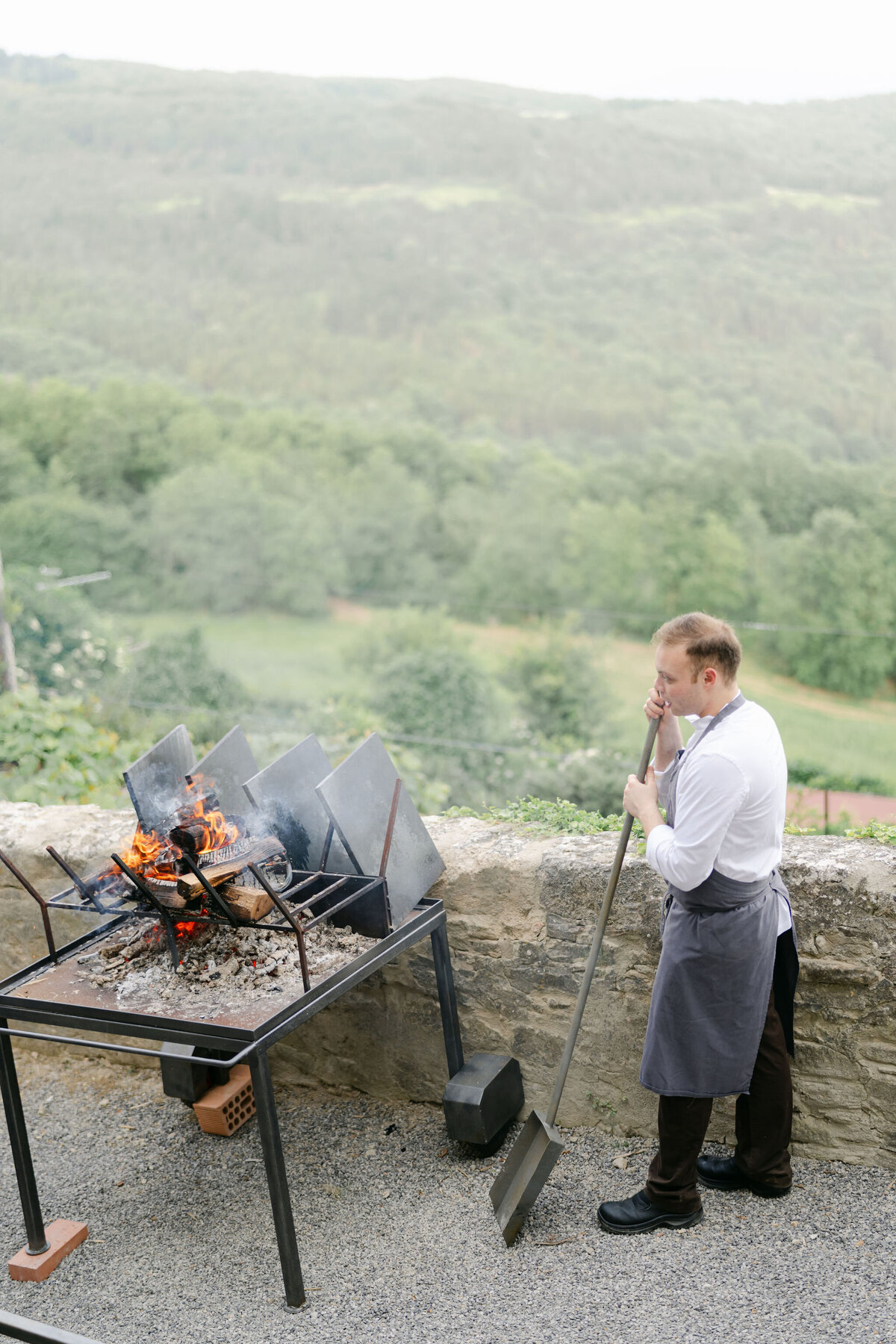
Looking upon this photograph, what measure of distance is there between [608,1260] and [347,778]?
1400mm

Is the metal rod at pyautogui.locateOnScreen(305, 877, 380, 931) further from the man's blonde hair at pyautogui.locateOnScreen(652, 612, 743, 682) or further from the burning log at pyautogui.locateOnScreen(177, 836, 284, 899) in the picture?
the man's blonde hair at pyautogui.locateOnScreen(652, 612, 743, 682)

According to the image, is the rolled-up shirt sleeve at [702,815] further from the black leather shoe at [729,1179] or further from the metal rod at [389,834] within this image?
the black leather shoe at [729,1179]

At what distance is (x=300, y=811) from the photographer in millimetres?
3039

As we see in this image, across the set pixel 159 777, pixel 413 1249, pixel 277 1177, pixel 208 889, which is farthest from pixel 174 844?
pixel 413 1249

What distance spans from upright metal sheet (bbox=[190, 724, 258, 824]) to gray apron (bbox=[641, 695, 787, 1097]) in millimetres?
1248

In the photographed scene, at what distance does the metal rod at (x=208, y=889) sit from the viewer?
2594 millimetres

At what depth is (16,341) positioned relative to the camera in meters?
44.4

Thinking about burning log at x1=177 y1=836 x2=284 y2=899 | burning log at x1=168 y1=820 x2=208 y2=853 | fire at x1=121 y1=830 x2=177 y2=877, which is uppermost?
burning log at x1=168 y1=820 x2=208 y2=853

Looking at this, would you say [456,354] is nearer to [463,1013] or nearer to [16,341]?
[16,341]

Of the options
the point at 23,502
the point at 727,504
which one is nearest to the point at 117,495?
the point at 23,502

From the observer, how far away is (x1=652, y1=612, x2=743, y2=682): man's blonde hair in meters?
2.57

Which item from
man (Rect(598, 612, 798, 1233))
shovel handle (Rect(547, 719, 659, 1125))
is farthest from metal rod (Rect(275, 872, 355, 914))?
man (Rect(598, 612, 798, 1233))

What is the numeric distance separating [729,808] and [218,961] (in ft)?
4.51

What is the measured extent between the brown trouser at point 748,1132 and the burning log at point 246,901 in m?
1.12
